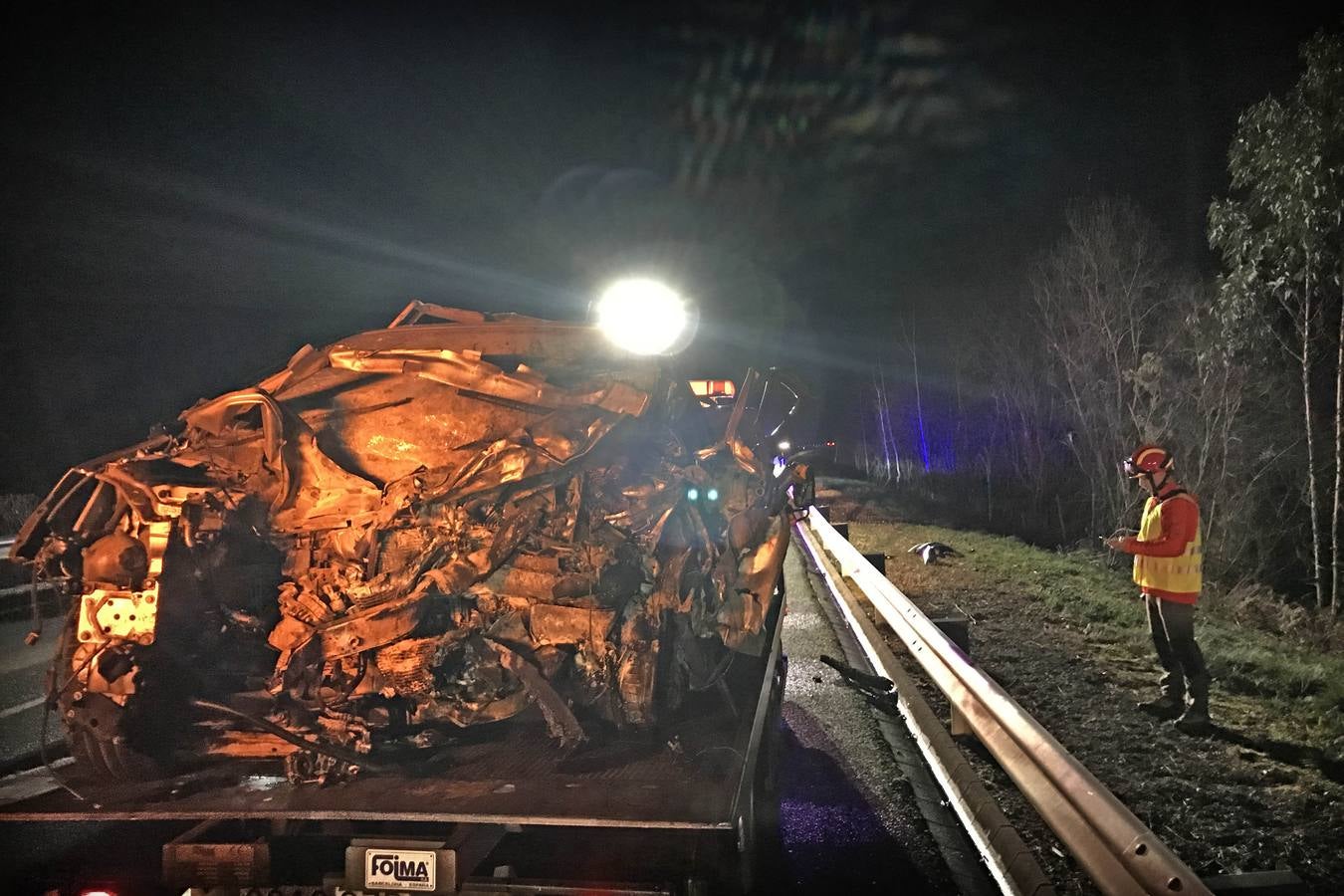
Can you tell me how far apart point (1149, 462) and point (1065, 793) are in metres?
3.44

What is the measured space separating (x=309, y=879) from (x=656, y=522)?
206 centimetres

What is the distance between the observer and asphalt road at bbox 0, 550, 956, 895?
3176 millimetres

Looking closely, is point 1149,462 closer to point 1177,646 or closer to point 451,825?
point 1177,646

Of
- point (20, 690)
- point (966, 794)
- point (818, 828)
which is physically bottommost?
point (20, 690)

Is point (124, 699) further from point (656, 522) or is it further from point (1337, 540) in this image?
point (1337, 540)

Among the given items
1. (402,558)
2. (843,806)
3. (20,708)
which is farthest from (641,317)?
(20,708)

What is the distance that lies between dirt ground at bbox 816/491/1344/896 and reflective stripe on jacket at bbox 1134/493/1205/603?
0.89m

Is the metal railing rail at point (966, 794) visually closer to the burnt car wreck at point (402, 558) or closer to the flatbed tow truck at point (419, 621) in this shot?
the flatbed tow truck at point (419, 621)

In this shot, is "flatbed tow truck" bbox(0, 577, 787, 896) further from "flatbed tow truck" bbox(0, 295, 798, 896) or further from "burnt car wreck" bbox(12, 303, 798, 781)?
"burnt car wreck" bbox(12, 303, 798, 781)

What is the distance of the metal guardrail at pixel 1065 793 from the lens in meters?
2.45

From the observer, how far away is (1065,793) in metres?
3.09

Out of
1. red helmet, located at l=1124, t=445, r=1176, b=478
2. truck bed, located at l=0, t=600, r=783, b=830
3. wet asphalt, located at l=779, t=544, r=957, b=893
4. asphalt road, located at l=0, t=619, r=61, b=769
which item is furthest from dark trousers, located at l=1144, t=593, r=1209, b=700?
asphalt road, located at l=0, t=619, r=61, b=769

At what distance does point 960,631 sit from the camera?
640 centimetres

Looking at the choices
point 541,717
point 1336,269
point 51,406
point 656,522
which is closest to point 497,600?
point 541,717
